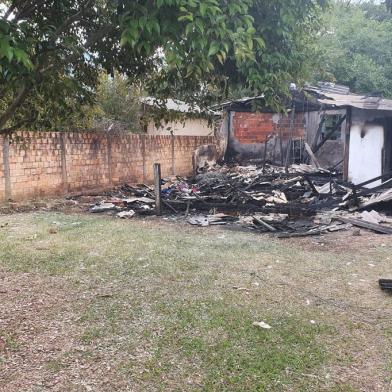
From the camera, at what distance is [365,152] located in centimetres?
1324

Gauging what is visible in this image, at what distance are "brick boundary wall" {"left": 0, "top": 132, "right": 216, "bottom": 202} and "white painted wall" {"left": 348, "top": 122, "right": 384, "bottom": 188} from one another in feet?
23.3

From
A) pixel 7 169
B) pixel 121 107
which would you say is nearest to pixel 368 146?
pixel 121 107

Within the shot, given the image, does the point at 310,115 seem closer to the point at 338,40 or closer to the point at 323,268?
the point at 338,40

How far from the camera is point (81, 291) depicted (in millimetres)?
A: 4965

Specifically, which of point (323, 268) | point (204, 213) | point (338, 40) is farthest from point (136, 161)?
point (338, 40)

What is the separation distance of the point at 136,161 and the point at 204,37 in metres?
12.4

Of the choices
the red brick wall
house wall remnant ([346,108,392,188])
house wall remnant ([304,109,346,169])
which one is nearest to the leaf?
house wall remnant ([346,108,392,188])

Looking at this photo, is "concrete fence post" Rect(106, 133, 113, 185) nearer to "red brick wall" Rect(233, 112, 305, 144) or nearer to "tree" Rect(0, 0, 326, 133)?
"red brick wall" Rect(233, 112, 305, 144)

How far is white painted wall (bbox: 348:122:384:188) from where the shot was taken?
519 inches

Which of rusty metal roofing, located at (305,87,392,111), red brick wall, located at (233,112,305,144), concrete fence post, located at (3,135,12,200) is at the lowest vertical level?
concrete fence post, located at (3,135,12,200)

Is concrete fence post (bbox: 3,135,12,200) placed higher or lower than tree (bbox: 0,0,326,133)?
lower

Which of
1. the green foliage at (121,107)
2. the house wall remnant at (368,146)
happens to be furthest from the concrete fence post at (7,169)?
the house wall remnant at (368,146)

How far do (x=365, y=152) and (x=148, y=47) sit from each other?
1175cm

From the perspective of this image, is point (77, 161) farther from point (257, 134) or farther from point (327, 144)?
point (327, 144)
